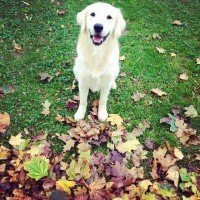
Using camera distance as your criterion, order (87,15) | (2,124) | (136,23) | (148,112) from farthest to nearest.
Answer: (136,23)
(148,112)
(2,124)
(87,15)

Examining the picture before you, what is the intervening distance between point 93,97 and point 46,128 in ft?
2.84

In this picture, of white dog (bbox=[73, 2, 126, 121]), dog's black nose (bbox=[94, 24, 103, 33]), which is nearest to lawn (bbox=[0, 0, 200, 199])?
white dog (bbox=[73, 2, 126, 121])

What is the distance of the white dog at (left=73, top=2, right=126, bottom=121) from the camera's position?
3.42 m

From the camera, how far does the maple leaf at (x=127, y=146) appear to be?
3781 mm

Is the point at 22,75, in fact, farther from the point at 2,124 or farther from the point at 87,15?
the point at 87,15

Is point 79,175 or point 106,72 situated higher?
point 106,72

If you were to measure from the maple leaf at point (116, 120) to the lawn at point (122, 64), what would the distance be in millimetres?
85

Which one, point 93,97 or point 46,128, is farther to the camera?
point 93,97

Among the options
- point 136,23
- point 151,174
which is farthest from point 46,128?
point 136,23

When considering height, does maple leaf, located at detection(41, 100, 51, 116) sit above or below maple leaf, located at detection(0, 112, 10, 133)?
above

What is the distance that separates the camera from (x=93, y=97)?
4.50m

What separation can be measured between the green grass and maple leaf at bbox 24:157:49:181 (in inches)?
19.1

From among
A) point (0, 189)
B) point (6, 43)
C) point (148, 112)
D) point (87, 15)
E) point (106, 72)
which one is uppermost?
point (87, 15)

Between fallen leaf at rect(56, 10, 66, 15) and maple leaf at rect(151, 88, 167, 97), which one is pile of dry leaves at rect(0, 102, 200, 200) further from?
fallen leaf at rect(56, 10, 66, 15)
